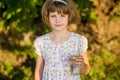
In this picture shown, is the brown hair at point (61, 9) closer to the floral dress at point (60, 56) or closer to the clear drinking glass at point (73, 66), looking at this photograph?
the floral dress at point (60, 56)

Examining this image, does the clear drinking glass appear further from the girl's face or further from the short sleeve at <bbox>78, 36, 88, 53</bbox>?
the girl's face

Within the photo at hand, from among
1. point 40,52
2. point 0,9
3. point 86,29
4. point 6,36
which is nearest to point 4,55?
point 6,36

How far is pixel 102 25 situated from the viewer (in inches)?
217

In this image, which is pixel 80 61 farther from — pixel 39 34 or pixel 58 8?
pixel 39 34

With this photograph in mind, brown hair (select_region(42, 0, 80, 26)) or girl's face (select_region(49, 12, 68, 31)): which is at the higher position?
brown hair (select_region(42, 0, 80, 26))

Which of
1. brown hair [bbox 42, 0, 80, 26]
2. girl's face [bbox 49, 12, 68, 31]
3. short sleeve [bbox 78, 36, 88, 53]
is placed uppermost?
brown hair [bbox 42, 0, 80, 26]

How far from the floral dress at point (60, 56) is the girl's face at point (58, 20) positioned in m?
0.15

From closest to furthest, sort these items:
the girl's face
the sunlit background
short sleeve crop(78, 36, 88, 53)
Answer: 1. the girl's face
2. short sleeve crop(78, 36, 88, 53)
3. the sunlit background

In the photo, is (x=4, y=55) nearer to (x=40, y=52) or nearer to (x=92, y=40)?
(x=92, y=40)

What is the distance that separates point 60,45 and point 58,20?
0.70ft

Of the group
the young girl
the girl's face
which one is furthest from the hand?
the girl's face

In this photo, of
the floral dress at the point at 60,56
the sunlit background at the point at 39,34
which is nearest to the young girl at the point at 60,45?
the floral dress at the point at 60,56

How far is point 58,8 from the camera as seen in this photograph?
9.94 feet

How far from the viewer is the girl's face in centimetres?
303
